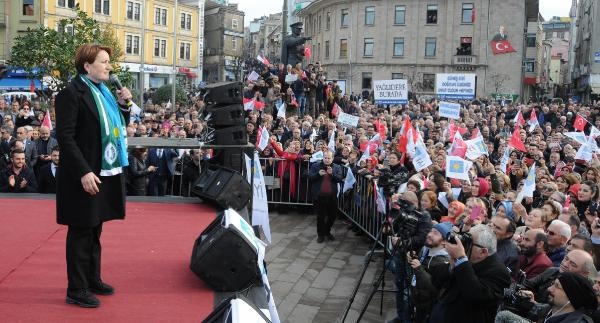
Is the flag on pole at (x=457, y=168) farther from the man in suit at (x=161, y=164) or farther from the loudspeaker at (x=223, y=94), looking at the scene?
the man in suit at (x=161, y=164)

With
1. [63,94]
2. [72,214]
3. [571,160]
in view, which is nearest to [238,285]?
[72,214]

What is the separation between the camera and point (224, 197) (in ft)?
22.8

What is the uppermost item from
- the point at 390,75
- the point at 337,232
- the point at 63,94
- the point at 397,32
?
the point at 397,32

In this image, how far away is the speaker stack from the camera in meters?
7.86

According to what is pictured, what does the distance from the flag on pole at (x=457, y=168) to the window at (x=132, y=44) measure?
177 ft

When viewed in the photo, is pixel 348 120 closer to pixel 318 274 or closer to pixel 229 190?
pixel 318 274

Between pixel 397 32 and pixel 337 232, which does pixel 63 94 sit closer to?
pixel 337 232

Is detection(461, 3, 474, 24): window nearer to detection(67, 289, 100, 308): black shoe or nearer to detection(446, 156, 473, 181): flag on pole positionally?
detection(446, 156, 473, 181): flag on pole

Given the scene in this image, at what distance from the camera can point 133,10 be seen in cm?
5950

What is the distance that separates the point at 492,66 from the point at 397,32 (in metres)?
9.01

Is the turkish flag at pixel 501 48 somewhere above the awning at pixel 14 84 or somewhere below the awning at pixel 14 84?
above

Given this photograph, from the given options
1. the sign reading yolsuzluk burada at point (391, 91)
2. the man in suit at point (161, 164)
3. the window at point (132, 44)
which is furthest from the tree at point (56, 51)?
the window at point (132, 44)

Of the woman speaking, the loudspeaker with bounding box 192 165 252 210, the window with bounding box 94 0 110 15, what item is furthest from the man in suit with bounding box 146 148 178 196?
the window with bounding box 94 0 110 15

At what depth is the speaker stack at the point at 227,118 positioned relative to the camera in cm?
786
